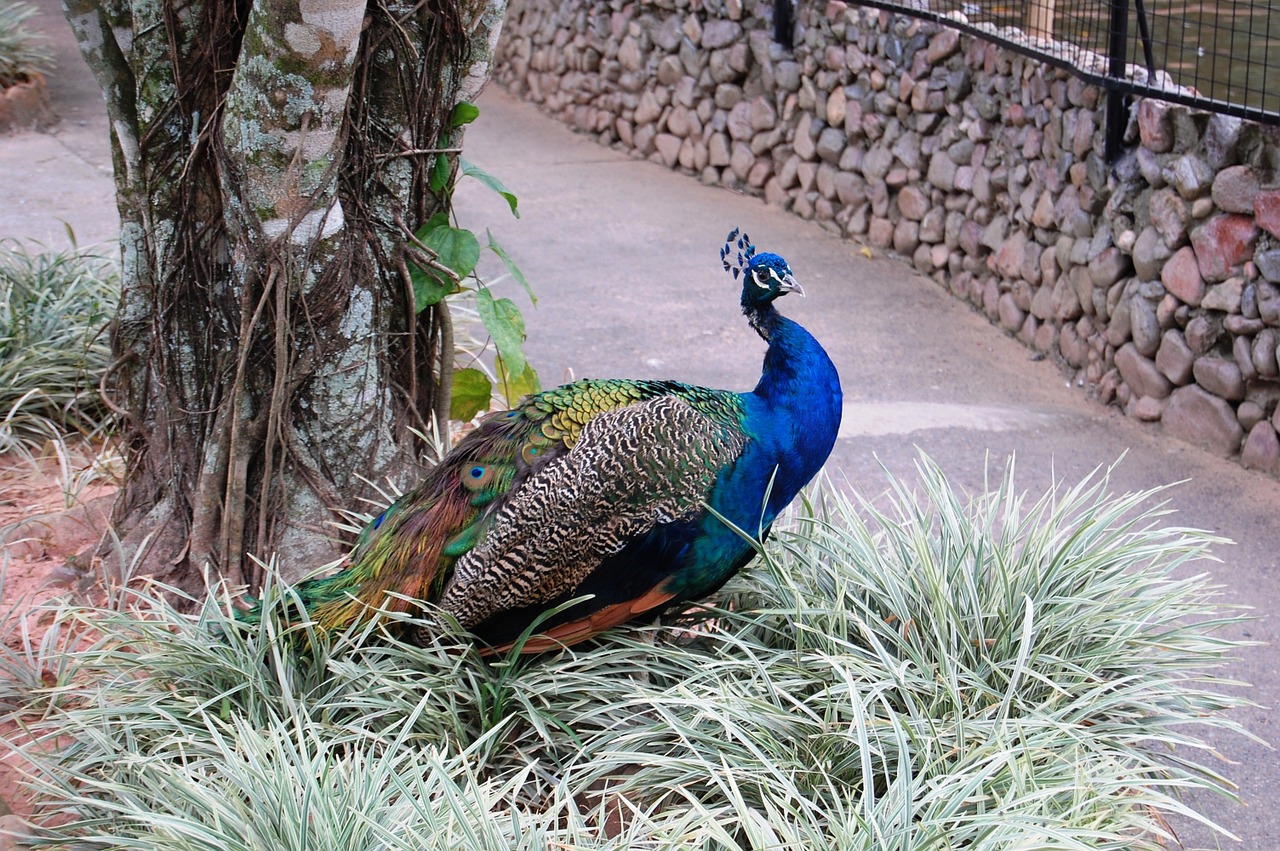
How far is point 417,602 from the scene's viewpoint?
2889 millimetres

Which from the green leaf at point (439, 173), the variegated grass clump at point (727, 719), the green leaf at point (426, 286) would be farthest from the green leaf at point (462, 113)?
the variegated grass clump at point (727, 719)

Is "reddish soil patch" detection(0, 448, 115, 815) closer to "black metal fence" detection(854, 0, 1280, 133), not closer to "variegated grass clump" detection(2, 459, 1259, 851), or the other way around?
"variegated grass clump" detection(2, 459, 1259, 851)

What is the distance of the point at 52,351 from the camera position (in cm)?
491

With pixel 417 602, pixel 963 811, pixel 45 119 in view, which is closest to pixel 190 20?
pixel 417 602

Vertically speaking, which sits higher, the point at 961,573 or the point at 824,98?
the point at 824,98

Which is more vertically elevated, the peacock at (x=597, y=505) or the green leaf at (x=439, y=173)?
the green leaf at (x=439, y=173)

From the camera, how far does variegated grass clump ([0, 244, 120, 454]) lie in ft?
15.4

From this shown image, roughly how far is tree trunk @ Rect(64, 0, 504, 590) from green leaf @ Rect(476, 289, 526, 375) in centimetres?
14

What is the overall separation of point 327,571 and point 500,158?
6.48 m

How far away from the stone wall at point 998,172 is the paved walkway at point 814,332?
7.7 inches

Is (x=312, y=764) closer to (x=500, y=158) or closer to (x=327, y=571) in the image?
(x=327, y=571)

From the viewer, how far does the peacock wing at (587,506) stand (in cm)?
281

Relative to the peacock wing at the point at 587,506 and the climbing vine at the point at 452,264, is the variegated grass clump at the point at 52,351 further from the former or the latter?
the peacock wing at the point at 587,506

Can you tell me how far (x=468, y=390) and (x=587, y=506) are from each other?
149 centimetres
